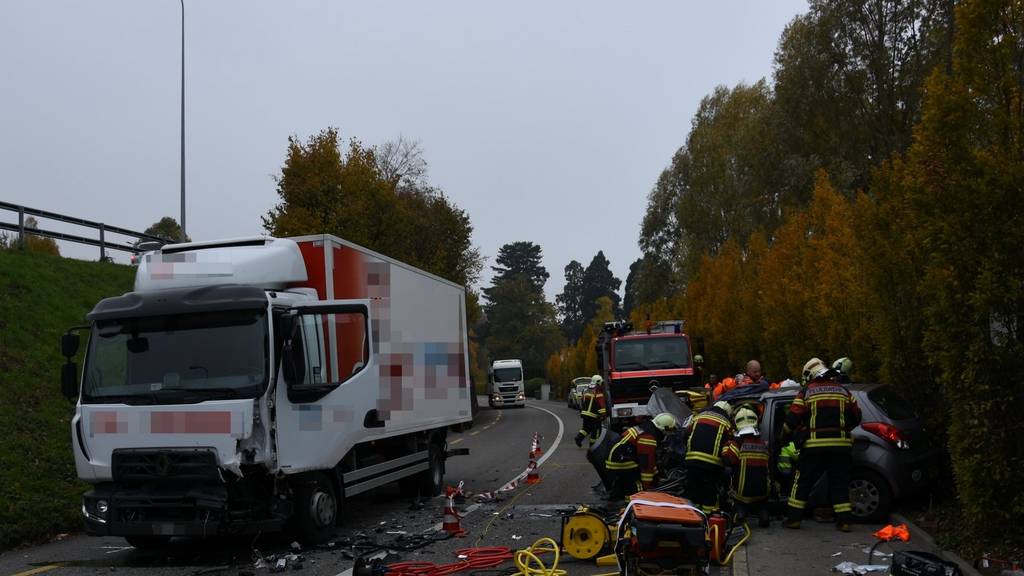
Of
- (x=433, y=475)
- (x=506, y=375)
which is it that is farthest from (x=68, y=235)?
(x=506, y=375)

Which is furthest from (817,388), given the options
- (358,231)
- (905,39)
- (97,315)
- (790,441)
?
(905,39)

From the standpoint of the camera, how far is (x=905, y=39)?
92.8 feet

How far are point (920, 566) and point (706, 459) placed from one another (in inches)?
113

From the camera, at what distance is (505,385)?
49.9m

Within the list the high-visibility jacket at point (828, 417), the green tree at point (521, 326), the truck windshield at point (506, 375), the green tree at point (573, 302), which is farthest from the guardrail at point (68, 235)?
the green tree at point (573, 302)

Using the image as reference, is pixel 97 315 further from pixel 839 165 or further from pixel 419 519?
pixel 839 165

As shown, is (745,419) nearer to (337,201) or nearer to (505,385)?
(337,201)

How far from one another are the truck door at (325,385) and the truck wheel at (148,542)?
1.97 metres

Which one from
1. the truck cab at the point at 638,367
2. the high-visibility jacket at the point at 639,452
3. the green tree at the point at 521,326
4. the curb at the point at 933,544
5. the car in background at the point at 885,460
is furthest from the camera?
the green tree at the point at 521,326

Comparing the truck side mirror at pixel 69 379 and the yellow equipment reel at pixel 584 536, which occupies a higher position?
the truck side mirror at pixel 69 379

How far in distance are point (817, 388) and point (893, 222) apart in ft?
9.55

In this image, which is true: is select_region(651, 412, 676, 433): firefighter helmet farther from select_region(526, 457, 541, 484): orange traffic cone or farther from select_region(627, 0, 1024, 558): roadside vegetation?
select_region(526, 457, 541, 484): orange traffic cone

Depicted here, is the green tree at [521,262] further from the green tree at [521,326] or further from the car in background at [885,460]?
the car in background at [885,460]

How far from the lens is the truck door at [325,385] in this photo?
27.6ft
